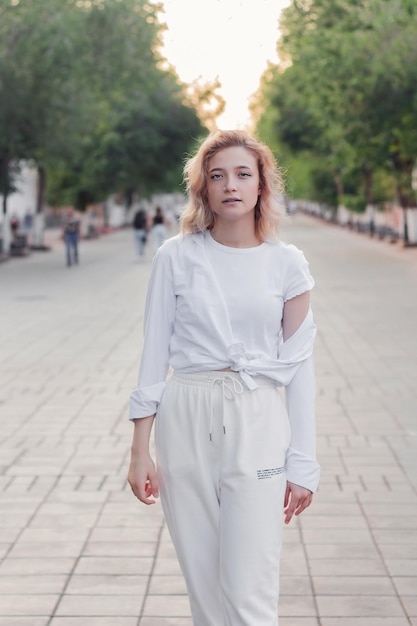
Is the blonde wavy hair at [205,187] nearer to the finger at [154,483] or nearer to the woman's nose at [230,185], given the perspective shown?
the woman's nose at [230,185]

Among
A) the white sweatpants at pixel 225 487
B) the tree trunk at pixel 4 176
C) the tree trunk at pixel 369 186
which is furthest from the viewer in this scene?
the tree trunk at pixel 369 186

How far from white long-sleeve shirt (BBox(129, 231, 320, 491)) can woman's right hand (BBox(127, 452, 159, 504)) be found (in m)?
0.13

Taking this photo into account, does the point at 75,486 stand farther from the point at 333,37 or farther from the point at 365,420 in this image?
the point at 333,37

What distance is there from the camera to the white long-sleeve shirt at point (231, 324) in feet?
9.66

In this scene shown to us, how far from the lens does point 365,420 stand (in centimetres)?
816

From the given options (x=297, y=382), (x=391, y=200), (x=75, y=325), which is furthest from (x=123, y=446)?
(x=391, y=200)

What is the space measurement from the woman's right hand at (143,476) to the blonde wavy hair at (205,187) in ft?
2.15

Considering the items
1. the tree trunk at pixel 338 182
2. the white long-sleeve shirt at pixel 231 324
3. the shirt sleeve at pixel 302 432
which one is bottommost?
the tree trunk at pixel 338 182

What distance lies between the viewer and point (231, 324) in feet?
9.69

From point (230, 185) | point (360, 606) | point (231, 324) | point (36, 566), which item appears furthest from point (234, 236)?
point (36, 566)

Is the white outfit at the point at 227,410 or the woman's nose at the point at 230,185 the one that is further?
the woman's nose at the point at 230,185

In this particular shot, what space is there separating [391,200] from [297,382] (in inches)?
2145

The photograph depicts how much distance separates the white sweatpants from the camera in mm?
2865

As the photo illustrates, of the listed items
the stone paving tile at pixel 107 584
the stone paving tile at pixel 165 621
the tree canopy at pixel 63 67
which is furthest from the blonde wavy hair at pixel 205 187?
the tree canopy at pixel 63 67
